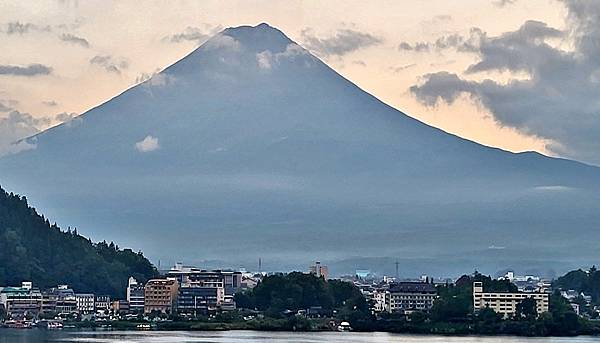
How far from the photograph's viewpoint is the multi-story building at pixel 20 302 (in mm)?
61844

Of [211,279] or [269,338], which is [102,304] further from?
[269,338]

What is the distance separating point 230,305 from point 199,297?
Answer: 4320mm

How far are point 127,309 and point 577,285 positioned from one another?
68.6ft

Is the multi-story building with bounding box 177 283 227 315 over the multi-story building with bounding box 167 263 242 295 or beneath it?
beneath

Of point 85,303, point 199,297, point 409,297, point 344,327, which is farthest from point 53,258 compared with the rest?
point 344,327

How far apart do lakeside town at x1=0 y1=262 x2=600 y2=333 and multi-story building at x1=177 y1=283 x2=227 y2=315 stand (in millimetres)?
43

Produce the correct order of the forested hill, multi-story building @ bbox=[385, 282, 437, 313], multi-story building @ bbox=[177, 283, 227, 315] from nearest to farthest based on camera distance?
multi-story building @ bbox=[385, 282, 437, 313], multi-story building @ bbox=[177, 283, 227, 315], the forested hill

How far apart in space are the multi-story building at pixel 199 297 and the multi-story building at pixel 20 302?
19.7 feet

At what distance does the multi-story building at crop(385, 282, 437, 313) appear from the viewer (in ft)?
197

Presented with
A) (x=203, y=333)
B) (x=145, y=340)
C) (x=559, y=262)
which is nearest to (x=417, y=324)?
(x=203, y=333)

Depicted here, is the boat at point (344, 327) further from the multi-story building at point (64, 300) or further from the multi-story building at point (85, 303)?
the multi-story building at point (64, 300)

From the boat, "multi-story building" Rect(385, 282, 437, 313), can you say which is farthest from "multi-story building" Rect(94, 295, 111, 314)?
the boat

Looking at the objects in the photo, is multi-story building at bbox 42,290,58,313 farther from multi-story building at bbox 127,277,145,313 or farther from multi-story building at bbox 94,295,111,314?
multi-story building at bbox 127,277,145,313

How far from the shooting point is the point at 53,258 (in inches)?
2822
